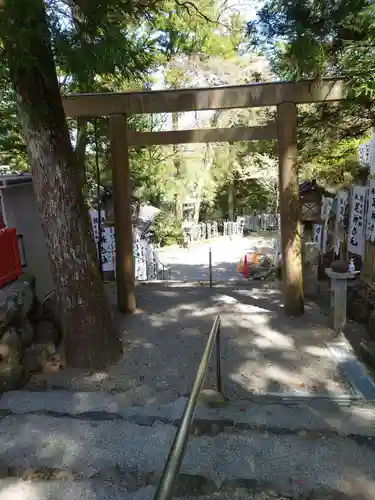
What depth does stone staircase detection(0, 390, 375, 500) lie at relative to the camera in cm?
232

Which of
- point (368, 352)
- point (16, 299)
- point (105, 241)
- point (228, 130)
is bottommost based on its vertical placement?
point (368, 352)

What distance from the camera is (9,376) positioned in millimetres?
4434

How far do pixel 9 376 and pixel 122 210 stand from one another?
3687 millimetres

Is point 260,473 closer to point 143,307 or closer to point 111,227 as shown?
point 143,307

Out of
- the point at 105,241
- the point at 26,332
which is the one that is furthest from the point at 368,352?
the point at 105,241

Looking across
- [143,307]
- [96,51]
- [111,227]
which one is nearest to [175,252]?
[111,227]

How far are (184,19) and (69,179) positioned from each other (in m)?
4.77

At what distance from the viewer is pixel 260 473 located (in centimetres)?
247

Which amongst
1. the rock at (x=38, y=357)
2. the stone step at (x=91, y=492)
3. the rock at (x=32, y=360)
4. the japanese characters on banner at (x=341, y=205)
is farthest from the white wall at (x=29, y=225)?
the japanese characters on banner at (x=341, y=205)

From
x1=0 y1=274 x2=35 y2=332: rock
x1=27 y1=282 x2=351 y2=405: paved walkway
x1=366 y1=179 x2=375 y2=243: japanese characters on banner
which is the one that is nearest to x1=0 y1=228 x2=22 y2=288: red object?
x1=0 y1=274 x2=35 y2=332: rock

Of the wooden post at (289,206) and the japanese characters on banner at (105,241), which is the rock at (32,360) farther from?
the japanese characters on banner at (105,241)

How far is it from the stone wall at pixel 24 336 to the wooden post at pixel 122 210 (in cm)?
155

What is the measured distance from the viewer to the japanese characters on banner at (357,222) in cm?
764

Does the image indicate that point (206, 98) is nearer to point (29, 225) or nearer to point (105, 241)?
A: point (29, 225)
